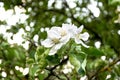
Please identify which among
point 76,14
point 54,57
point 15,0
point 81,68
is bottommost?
point 81,68

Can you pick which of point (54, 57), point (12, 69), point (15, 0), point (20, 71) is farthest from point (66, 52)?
point (15, 0)

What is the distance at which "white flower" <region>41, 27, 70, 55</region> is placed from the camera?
192 centimetres

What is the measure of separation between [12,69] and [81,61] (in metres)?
1.38

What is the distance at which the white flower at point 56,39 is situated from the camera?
192 cm

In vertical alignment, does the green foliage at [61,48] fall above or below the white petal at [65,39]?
above

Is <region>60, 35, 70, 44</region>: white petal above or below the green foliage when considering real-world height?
below

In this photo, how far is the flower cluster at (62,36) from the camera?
1920 millimetres

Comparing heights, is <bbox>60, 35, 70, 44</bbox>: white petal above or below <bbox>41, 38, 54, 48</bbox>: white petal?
below

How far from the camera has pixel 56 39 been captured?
6.53ft

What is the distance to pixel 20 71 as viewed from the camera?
9.85 feet

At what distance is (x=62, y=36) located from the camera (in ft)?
6.46

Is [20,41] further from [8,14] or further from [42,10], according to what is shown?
[42,10]

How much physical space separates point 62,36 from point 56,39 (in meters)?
0.04

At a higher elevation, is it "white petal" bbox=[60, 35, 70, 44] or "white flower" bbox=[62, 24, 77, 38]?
"white flower" bbox=[62, 24, 77, 38]
